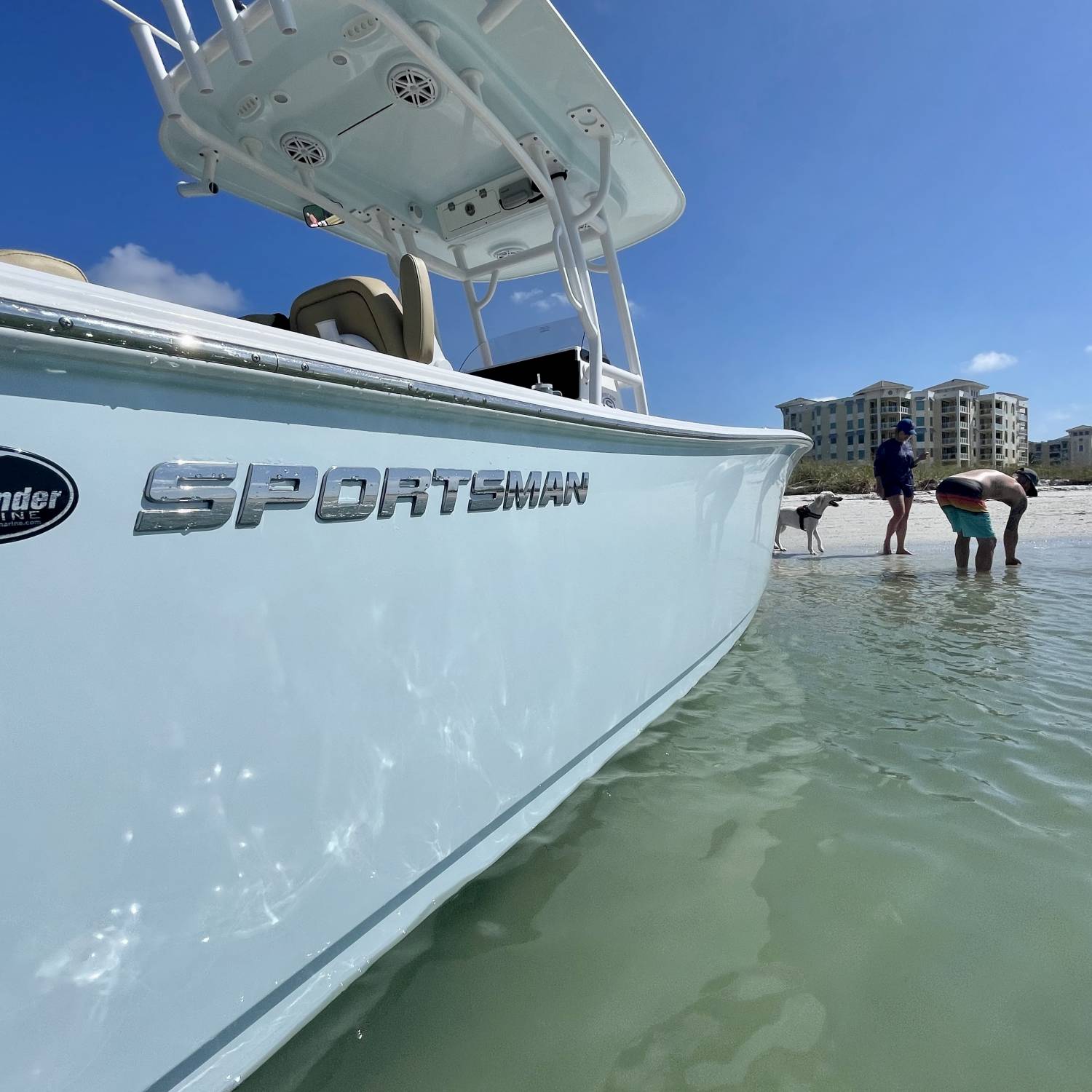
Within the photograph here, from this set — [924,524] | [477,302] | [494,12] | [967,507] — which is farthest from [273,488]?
[924,524]

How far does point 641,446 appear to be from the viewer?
7.09ft

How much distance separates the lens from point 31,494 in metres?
0.77

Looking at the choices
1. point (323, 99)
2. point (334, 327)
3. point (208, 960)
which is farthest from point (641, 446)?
point (323, 99)

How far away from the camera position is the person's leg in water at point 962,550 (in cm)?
714

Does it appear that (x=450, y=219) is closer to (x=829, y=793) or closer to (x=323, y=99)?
(x=323, y=99)

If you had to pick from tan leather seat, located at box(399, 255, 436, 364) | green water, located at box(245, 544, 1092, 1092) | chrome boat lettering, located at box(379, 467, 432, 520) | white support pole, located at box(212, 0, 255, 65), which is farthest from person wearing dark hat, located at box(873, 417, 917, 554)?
chrome boat lettering, located at box(379, 467, 432, 520)

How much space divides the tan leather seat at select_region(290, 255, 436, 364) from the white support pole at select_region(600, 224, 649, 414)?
1916 millimetres

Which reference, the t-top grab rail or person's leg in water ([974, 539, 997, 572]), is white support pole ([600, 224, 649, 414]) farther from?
person's leg in water ([974, 539, 997, 572])

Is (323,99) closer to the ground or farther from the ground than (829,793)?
farther from the ground

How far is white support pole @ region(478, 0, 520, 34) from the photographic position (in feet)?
7.04

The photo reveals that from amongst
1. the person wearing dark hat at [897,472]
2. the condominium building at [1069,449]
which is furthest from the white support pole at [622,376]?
the condominium building at [1069,449]

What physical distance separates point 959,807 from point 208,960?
193cm

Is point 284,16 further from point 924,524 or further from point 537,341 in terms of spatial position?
point 924,524

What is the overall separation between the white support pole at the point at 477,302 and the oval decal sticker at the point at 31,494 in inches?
129
